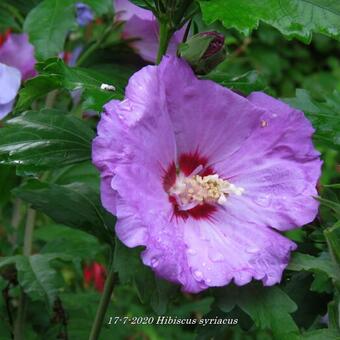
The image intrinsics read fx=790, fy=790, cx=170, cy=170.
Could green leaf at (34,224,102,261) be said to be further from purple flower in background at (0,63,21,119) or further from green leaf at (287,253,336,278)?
green leaf at (287,253,336,278)

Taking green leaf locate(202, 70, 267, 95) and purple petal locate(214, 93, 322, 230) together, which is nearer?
purple petal locate(214, 93, 322, 230)

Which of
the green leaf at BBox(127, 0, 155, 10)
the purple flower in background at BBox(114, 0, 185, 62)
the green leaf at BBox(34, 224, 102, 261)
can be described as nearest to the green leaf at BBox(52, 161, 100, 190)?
the green leaf at BBox(34, 224, 102, 261)

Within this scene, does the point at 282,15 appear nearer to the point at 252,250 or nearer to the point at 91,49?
the point at 252,250

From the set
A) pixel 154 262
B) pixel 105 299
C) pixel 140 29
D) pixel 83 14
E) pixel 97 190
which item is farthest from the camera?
pixel 83 14

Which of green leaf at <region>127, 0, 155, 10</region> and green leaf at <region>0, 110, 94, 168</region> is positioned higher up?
green leaf at <region>127, 0, 155, 10</region>

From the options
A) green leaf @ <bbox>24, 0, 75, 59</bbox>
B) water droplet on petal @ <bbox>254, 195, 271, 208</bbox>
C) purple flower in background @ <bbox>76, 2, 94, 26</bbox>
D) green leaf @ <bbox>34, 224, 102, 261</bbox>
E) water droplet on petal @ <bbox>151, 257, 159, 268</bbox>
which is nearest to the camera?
water droplet on petal @ <bbox>151, 257, 159, 268</bbox>

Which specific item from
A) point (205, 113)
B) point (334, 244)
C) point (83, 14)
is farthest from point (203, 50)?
point (83, 14)

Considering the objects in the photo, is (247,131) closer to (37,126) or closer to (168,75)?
(168,75)
